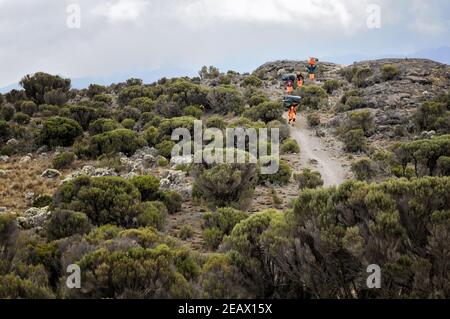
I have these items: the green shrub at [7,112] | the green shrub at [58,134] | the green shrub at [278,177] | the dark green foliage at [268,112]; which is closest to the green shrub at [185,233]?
the green shrub at [278,177]

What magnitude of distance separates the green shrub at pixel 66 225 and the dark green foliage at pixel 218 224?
329cm

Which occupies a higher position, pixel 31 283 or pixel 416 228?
pixel 416 228

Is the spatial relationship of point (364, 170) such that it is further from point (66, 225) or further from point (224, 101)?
point (224, 101)

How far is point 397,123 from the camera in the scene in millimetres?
27750

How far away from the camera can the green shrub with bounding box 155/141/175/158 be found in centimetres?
2356

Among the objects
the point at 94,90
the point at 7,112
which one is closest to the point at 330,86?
the point at 94,90

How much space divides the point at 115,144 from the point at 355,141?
13.5m

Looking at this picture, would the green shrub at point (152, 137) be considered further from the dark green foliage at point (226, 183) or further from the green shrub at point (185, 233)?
the green shrub at point (185, 233)

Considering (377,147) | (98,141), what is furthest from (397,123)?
(98,141)

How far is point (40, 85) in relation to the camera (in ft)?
137

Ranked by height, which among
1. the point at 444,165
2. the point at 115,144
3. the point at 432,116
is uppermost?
the point at 432,116

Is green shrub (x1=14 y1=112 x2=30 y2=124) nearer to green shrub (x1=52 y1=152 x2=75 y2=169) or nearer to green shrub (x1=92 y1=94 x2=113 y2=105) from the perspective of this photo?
green shrub (x1=92 y1=94 x2=113 y2=105)
